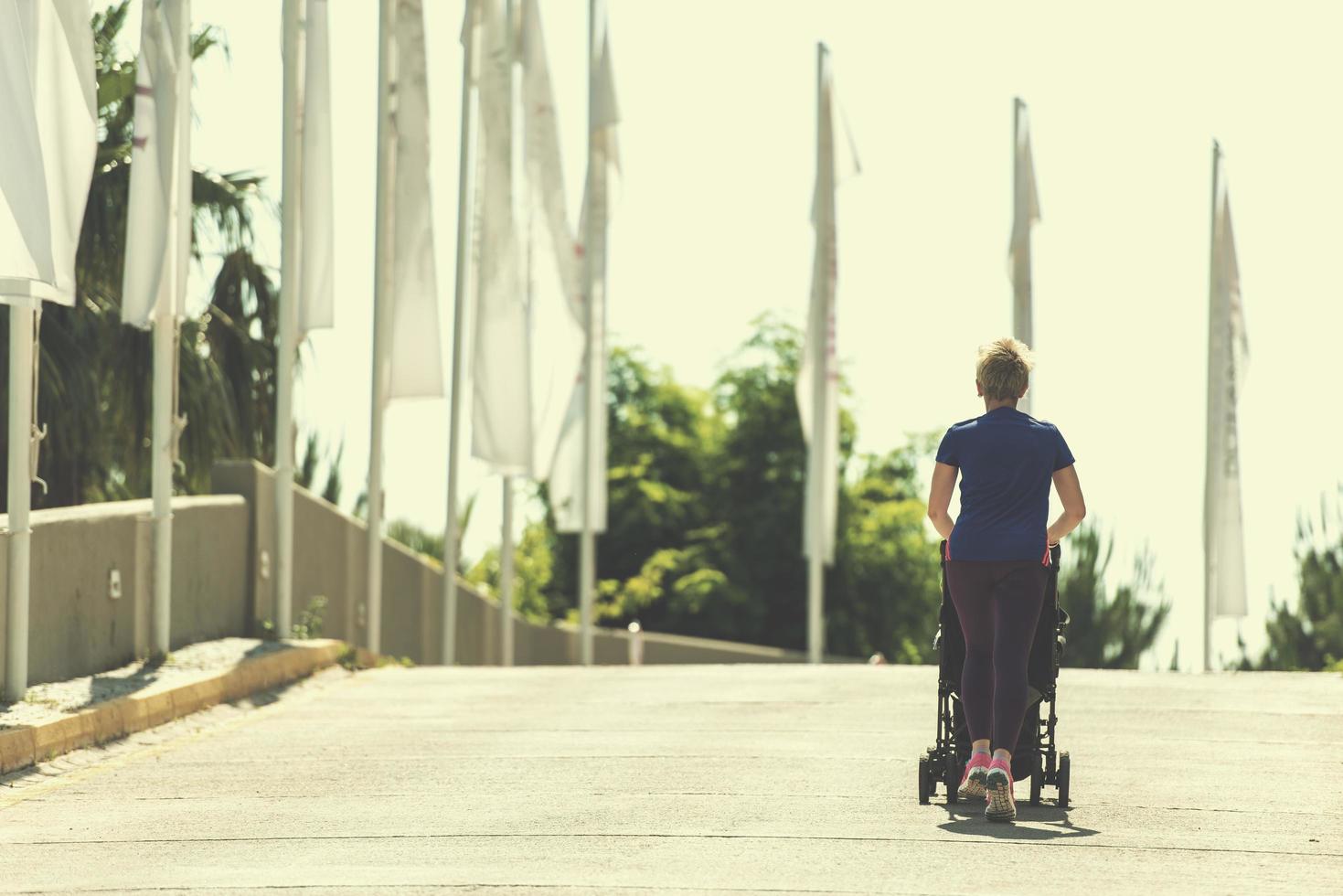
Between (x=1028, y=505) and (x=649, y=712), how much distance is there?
4.63m

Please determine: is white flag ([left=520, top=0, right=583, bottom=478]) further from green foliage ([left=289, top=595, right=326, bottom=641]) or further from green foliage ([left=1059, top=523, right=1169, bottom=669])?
green foliage ([left=1059, top=523, right=1169, bottom=669])

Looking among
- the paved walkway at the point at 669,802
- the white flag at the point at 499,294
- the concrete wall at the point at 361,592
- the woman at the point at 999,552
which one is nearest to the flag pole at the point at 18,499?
the paved walkway at the point at 669,802

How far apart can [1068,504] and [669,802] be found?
193cm

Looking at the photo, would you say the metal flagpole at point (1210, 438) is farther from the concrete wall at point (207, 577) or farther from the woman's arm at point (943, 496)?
the woman's arm at point (943, 496)

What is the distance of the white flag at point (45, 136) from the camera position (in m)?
10.1

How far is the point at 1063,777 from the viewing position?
27.1ft

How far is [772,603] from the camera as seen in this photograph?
163ft

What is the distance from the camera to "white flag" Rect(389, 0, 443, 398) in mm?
20203

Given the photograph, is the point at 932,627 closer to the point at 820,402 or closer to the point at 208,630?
the point at 820,402

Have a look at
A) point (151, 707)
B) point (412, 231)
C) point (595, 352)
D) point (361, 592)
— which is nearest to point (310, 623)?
point (361, 592)

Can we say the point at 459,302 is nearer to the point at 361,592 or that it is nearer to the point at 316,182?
the point at 361,592

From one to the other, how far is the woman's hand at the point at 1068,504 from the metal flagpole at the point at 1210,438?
18.4 m

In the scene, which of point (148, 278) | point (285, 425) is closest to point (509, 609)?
point (285, 425)

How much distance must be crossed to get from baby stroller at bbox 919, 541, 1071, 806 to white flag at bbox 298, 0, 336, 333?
9857mm
